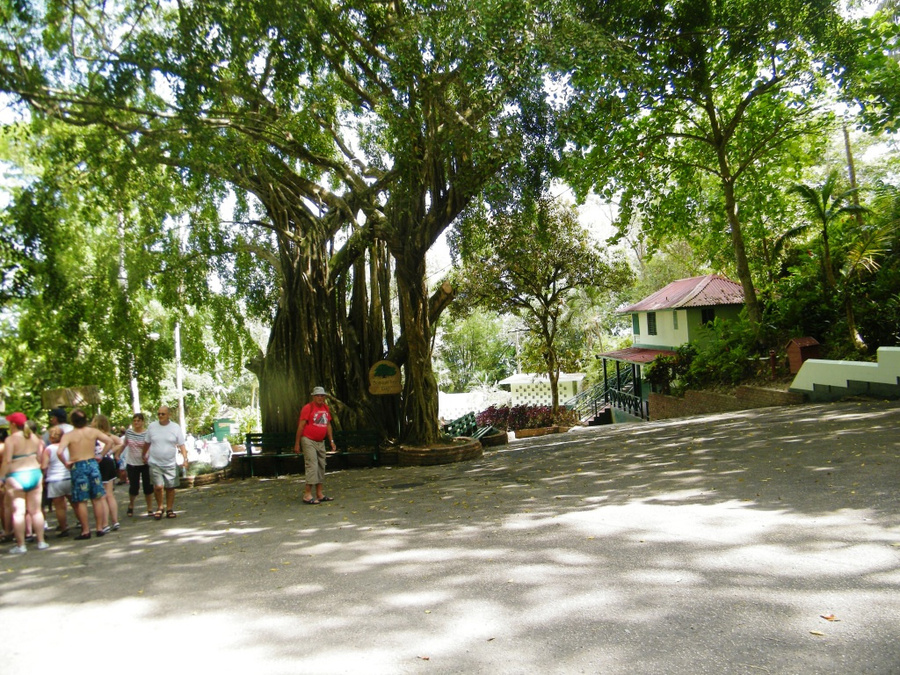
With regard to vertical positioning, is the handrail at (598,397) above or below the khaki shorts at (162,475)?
below

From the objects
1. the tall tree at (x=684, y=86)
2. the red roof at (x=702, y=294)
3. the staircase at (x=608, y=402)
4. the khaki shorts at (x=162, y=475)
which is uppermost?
the tall tree at (x=684, y=86)

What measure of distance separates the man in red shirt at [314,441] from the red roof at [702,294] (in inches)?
791

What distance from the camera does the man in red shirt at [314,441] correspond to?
9234 mm

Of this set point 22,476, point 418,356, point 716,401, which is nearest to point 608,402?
point 716,401

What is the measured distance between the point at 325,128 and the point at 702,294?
18.1 m

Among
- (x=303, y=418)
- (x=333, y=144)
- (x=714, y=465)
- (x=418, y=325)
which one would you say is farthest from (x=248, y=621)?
(x=333, y=144)

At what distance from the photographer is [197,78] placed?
951cm

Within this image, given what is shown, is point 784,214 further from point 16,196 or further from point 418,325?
point 16,196

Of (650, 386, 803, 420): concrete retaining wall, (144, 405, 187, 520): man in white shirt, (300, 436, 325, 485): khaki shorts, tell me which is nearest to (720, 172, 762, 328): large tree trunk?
(650, 386, 803, 420): concrete retaining wall

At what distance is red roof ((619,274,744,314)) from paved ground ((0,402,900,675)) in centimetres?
1815

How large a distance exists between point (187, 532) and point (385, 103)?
6.87 metres

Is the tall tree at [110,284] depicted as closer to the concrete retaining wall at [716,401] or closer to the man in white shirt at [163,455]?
the man in white shirt at [163,455]

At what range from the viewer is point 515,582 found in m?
5.01

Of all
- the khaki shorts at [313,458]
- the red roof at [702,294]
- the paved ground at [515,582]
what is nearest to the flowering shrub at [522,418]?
the red roof at [702,294]
